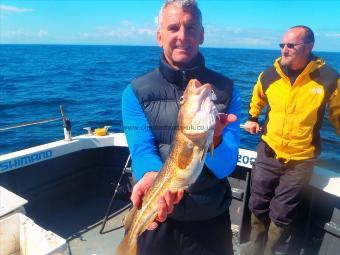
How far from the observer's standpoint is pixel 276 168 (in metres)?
4.59

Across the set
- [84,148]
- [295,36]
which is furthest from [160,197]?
[84,148]

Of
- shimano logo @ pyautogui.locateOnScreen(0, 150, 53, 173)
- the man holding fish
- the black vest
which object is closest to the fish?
the man holding fish

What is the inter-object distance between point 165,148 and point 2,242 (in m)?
1.98

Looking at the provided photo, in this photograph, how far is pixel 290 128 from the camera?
14.6ft

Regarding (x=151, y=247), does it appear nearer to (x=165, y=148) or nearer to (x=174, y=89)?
(x=165, y=148)

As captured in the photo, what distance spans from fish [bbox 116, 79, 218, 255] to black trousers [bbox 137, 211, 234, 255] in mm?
275

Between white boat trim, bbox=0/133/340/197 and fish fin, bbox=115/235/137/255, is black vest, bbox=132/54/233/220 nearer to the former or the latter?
fish fin, bbox=115/235/137/255

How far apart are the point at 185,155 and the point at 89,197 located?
4.68 m

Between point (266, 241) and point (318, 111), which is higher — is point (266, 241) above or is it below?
below

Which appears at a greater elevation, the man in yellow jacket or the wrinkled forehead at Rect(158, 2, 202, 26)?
the wrinkled forehead at Rect(158, 2, 202, 26)

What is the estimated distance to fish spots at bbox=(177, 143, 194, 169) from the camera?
2.58 m

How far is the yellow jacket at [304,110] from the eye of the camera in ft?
14.4

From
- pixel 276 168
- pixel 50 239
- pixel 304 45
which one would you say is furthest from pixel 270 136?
pixel 50 239

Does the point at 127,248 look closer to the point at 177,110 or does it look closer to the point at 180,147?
the point at 180,147
